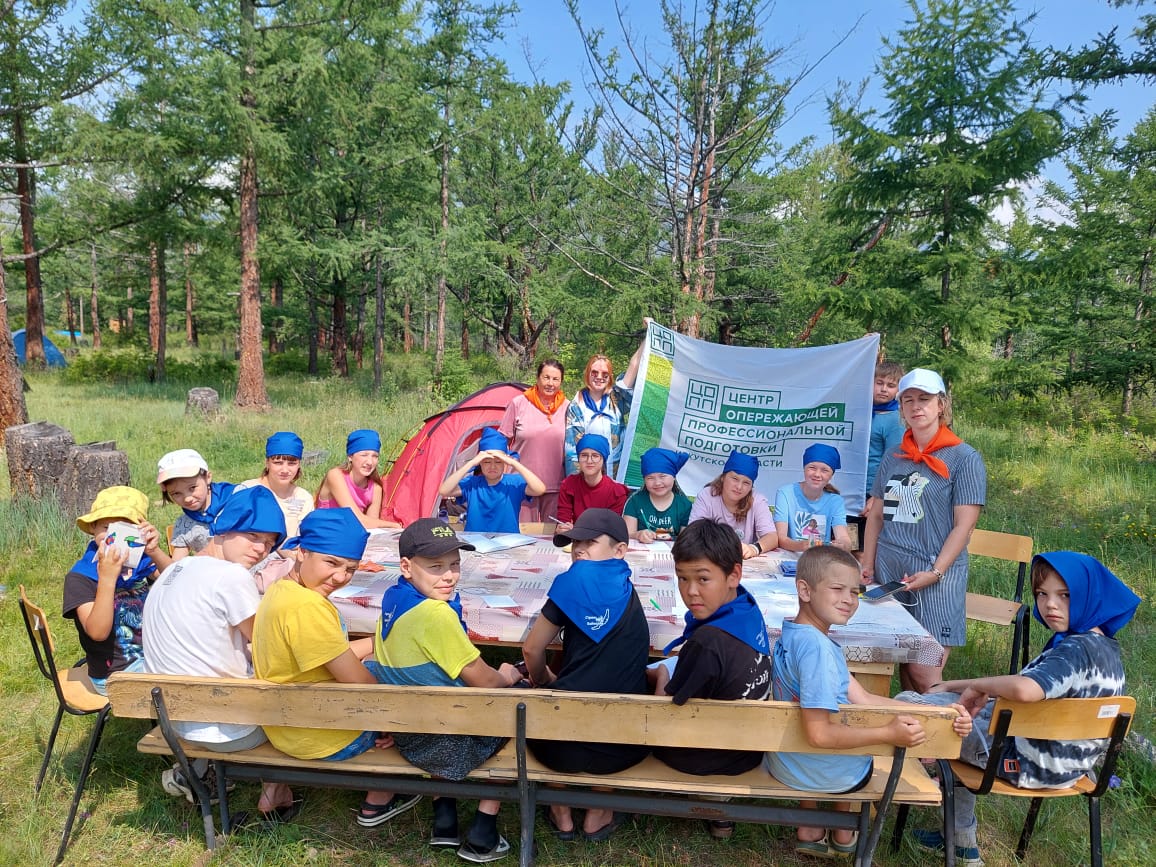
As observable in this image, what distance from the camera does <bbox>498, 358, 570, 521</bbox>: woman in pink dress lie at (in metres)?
5.52

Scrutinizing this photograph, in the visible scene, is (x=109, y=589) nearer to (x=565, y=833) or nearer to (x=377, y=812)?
(x=377, y=812)

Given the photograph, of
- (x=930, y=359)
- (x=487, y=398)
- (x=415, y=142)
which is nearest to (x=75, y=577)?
(x=487, y=398)

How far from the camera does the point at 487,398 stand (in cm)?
670

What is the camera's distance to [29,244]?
20297 mm

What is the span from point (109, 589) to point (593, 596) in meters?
2.03

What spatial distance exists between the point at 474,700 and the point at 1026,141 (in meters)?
10.4

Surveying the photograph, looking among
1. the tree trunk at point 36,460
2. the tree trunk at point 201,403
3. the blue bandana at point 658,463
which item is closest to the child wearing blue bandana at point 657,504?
the blue bandana at point 658,463

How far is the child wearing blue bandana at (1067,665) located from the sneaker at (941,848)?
0.42 meters

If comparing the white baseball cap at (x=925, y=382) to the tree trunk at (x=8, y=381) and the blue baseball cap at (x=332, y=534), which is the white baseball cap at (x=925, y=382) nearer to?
the blue baseball cap at (x=332, y=534)

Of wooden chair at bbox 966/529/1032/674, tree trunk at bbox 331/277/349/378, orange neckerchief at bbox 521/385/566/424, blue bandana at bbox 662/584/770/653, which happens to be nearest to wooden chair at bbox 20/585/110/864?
blue bandana at bbox 662/584/770/653

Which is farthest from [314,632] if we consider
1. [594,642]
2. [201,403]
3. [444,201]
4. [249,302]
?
[444,201]

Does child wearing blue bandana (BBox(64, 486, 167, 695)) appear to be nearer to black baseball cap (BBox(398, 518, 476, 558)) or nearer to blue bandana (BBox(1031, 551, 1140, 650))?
black baseball cap (BBox(398, 518, 476, 558))

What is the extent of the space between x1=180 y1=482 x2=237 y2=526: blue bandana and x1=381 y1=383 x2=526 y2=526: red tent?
217cm

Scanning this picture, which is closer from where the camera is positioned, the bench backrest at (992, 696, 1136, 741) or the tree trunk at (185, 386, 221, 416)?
the bench backrest at (992, 696, 1136, 741)
